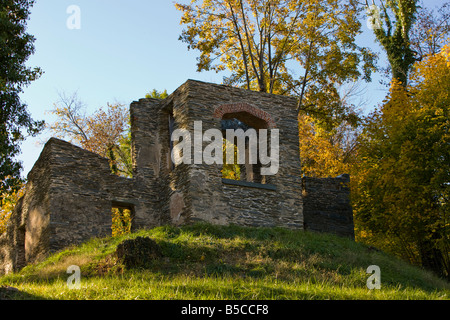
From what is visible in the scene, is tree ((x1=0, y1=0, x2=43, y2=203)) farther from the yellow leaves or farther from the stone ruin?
the yellow leaves

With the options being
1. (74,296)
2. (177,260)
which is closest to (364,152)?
(177,260)

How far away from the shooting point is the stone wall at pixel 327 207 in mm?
19578

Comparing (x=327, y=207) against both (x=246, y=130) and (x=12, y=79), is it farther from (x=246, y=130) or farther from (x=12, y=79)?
(x=12, y=79)

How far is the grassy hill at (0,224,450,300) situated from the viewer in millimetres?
10664

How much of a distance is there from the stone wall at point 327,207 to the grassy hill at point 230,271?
1898 mm

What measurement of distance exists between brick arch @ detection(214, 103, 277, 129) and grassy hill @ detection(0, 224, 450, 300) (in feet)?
12.3

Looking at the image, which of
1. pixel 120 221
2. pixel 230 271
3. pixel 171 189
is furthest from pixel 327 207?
pixel 120 221

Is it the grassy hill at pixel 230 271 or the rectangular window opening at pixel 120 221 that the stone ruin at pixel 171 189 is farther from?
the rectangular window opening at pixel 120 221

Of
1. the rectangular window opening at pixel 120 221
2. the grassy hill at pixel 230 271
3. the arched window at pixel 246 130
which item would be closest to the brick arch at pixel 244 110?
the arched window at pixel 246 130

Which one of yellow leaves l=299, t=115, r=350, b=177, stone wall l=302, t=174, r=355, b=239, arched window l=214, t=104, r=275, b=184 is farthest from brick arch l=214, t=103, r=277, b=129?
yellow leaves l=299, t=115, r=350, b=177

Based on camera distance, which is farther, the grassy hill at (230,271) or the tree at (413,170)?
the tree at (413,170)

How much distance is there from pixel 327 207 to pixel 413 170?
3.04 m

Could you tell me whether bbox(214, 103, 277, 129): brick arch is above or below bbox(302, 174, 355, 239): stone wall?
above
